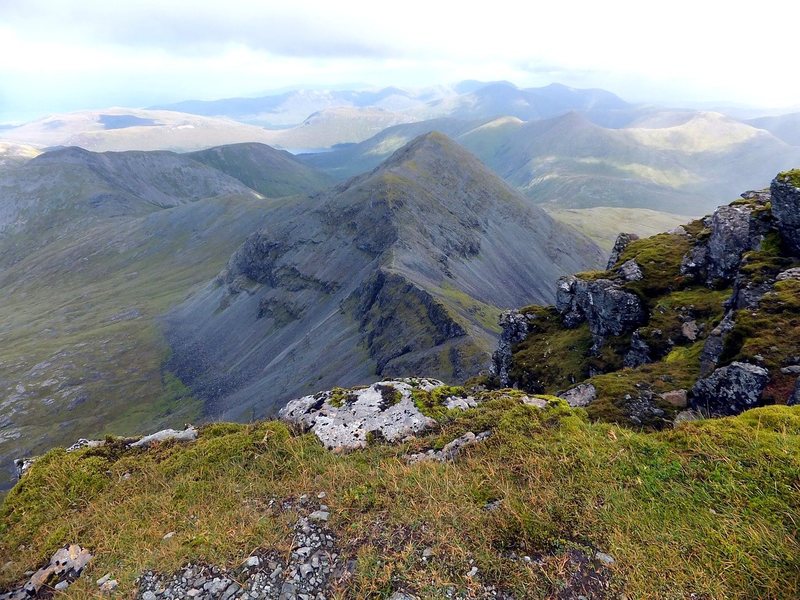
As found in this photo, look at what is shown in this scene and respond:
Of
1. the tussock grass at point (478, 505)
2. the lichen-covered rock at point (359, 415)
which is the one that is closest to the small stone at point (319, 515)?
the tussock grass at point (478, 505)

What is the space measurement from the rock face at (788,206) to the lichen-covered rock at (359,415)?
26993 mm

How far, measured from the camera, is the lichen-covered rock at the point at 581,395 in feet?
79.4

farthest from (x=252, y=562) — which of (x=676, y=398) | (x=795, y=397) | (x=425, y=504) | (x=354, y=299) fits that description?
(x=354, y=299)

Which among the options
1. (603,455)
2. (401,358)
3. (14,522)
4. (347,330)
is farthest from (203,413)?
(603,455)

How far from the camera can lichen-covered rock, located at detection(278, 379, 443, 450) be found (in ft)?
A: 48.7

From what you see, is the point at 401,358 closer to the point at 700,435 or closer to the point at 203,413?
the point at 203,413

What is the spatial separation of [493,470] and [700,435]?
527cm

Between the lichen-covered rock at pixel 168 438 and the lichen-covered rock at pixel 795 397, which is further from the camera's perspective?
the lichen-covered rock at pixel 795 397

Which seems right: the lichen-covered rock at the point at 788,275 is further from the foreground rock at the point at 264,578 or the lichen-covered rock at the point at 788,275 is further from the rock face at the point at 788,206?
the foreground rock at the point at 264,578

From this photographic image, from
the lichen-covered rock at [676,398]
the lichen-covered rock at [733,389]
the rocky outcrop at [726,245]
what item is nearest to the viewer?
the lichen-covered rock at [733,389]

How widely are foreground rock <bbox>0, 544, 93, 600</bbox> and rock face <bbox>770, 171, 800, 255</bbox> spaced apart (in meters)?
38.1

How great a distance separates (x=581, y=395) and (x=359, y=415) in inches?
598

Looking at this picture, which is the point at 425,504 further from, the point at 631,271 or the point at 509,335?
the point at 509,335

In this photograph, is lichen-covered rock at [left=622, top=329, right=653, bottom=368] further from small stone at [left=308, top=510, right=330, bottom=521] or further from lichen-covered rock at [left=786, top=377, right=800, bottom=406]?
small stone at [left=308, top=510, right=330, bottom=521]
